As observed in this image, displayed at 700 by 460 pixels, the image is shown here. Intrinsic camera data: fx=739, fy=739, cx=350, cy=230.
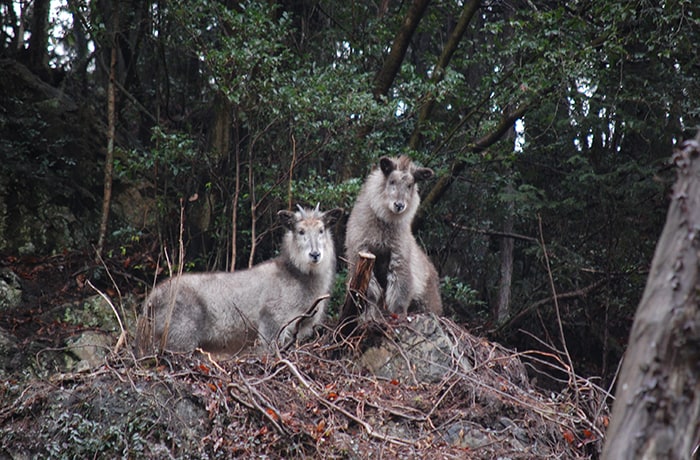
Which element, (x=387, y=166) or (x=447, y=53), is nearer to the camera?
(x=387, y=166)

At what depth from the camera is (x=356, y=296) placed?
25.4ft

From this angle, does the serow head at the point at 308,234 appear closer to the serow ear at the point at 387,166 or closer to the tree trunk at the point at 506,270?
the serow ear at the point at 387,166

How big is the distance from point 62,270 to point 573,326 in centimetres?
813

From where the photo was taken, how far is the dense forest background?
10531 mm

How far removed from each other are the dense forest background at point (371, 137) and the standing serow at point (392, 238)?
4.09ft

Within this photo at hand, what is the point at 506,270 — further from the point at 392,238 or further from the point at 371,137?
the point at 392,238

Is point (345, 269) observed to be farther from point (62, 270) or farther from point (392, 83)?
point (62, 270)

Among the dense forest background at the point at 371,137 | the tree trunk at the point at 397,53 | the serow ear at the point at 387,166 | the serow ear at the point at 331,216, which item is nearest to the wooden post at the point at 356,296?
the serow ear at the point at 331,216

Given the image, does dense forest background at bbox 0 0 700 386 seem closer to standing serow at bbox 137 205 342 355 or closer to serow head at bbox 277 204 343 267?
serow head at bbox 277 204 343 267

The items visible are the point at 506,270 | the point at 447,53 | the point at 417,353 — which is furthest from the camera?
the point at 506,270

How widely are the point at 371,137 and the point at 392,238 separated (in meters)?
2.40

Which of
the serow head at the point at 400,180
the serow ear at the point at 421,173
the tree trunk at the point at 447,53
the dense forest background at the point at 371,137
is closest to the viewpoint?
the serow head at the point at 400,180

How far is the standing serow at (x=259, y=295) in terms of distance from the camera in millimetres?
8711

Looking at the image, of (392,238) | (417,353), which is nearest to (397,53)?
(392,238)
